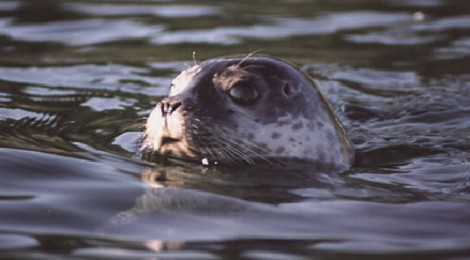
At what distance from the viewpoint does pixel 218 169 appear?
5090 millimetres

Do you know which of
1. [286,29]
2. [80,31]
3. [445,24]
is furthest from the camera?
[445,24]

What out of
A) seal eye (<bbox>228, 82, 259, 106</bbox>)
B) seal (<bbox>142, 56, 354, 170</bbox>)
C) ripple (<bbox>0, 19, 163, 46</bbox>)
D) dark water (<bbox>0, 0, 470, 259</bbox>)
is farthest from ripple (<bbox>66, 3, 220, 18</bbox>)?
seal eye (<bbox>228, 82, 259, 106</bbox>)

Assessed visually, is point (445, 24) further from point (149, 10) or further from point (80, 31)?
point (80, 31)

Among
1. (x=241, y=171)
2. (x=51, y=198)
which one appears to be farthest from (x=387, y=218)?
(x=51, y=198)

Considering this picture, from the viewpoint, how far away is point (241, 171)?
5.08 metres

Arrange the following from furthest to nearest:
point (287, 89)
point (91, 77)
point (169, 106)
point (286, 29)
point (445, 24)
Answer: point (445, 24)
point (286, 29)
point (91, 77)
point (287, 89)
point (169, 106)

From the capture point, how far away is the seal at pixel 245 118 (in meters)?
5.09

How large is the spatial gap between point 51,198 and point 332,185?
1.25m

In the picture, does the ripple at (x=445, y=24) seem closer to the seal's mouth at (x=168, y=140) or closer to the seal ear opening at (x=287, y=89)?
the seal ear opening at (x=287, y=89)

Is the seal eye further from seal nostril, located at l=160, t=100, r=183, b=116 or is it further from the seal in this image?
seal nostril, located at l=160, t=100, r=183, b=116

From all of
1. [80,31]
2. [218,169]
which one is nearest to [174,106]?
[218,169]

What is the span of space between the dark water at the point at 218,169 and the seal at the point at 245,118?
13 cm

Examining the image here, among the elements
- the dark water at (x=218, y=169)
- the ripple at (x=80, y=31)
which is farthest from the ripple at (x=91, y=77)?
the ripple at (x=80, y=31)

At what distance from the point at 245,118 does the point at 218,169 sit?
0.97 ft
